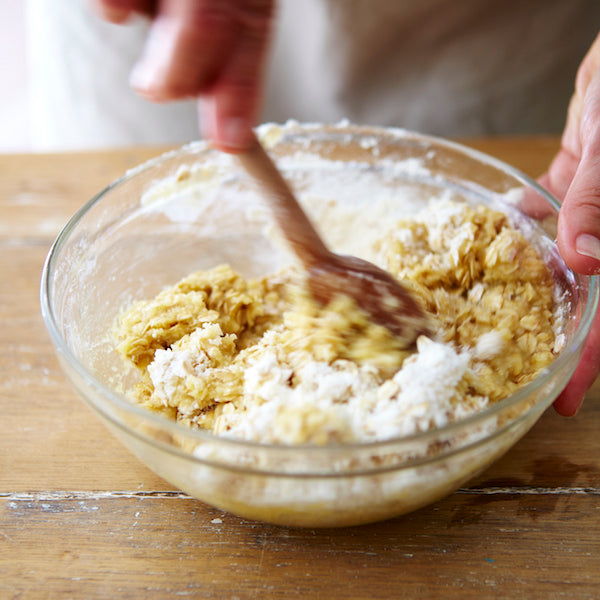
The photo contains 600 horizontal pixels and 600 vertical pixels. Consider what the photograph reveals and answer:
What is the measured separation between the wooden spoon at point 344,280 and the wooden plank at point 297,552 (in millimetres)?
279

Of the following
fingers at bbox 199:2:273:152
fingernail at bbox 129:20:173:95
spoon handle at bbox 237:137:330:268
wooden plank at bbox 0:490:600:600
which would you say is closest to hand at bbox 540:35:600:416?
wooden plank at bbox 0:490:600:600

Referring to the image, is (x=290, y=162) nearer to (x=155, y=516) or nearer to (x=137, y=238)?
(x=137, y=238)

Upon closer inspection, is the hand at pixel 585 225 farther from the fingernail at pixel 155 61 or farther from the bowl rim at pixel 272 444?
the fingernail at pixel 155 61

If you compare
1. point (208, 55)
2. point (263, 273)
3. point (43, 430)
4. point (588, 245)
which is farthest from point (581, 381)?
point (43, 430)

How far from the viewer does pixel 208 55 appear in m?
0.66

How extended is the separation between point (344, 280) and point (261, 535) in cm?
39

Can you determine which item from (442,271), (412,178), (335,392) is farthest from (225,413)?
(412,178)

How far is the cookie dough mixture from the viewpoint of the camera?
82cm

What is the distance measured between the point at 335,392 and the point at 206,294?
35cm

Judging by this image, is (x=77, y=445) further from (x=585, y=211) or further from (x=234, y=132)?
(x=585, y=211)

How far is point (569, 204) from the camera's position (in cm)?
95

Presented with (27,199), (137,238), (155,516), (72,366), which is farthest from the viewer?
(27,199)

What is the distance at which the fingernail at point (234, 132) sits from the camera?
0.72 m

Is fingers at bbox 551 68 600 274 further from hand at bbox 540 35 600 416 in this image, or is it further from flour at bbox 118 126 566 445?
flour at bbox 118 126 566 445
